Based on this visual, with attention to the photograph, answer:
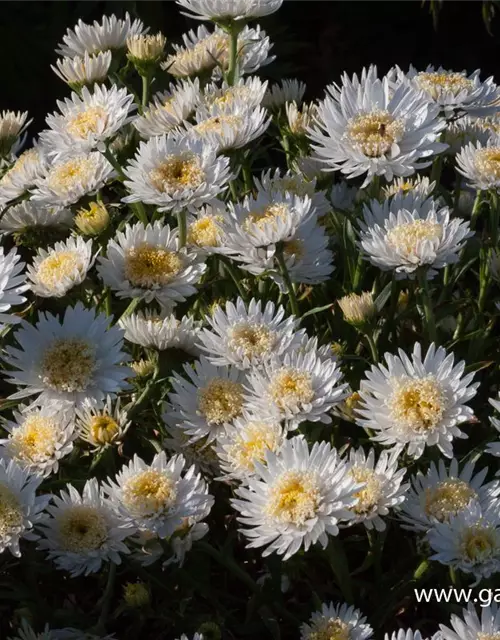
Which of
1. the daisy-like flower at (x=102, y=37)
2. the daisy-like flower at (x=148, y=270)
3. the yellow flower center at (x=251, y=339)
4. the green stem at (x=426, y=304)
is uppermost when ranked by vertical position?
the daisy-like flower at (x=102, y=37)

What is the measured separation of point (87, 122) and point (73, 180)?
0.29ft

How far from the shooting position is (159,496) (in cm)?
125

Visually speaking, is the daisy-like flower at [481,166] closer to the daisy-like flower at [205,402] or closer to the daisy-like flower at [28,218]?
the daisy-like flower at [205,402]

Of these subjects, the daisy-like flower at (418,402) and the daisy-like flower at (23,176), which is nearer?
the daisy-like flower at (418,402)

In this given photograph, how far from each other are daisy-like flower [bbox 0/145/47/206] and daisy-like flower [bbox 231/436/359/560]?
680 millimetres

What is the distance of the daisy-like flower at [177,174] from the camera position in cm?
146

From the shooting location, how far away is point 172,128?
1761 millimetres

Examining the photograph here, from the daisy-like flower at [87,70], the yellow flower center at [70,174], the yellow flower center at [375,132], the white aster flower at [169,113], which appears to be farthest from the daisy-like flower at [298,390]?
the daisy-like flower at [87,70]

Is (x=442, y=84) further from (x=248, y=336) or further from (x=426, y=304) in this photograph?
(x=248, y=336)

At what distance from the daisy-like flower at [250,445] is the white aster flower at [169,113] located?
25.0 inches

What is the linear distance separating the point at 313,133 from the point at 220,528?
0.58 m

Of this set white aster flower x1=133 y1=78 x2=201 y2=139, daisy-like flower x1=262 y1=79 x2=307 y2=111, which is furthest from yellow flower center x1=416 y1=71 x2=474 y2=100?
white aster flower x1=133 y1=78 x2=201 y2=139

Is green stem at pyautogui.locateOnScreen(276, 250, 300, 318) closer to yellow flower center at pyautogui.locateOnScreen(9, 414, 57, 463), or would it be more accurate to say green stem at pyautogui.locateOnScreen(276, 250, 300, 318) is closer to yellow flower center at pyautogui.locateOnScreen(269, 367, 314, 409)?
yellow flower center at pyautogui.locateOnScreen(269, 367, 314, 409)

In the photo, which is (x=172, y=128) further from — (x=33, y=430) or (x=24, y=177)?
(x=33, y=430)
